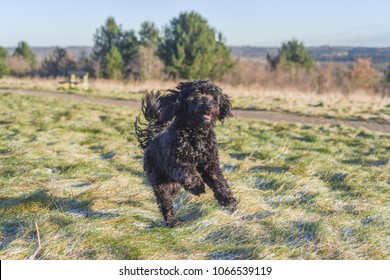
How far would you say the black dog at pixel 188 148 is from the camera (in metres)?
4.36

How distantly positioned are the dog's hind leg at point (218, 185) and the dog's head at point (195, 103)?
564 millimetres

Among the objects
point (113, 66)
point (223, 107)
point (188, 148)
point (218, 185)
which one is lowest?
point (218, 185)

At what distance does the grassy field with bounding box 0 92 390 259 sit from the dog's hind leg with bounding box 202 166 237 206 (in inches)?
5.4

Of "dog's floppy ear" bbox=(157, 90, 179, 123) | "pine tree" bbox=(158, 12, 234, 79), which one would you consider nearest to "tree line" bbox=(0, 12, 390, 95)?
"pine tree" bbox=(158, 12, 234, 79)

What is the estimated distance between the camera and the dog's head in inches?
174

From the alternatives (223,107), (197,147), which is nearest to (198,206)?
(197,147)

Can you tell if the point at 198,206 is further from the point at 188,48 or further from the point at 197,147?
the point at 188,48

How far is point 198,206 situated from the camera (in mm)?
4859

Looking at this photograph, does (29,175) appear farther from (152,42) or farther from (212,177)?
(152,42)

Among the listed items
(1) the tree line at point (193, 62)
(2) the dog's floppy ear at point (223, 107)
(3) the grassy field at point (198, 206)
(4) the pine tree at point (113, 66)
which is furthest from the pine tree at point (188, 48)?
(2) the dog's floppy ear at point (223, 107)

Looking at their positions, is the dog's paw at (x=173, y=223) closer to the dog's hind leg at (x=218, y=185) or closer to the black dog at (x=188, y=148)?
the black dog at (x=188, y=148)

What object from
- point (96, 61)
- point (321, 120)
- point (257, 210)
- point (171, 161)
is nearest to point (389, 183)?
point (257, 210)

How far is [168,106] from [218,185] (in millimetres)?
1084

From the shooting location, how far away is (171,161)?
4398 mm
